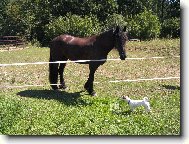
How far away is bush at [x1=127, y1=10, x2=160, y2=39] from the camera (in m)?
27.4

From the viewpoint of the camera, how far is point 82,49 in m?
8.65

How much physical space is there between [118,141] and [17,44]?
978 inches

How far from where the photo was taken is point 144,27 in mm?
27797

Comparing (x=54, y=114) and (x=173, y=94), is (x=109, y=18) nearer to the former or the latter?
(x=173, y=94)

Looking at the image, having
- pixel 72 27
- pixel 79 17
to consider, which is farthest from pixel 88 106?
pixel 79 17

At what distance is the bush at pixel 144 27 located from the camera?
90.0 ft

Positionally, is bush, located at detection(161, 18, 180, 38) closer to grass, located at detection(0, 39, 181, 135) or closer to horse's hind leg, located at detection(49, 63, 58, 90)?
grass, located at detection(0, 39, 181, 135)

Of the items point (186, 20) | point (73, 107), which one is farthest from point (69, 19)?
point (186, 20)

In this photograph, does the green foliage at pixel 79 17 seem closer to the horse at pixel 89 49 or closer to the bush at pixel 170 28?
the bush at pixel 170 28

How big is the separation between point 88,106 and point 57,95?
1.41 meters

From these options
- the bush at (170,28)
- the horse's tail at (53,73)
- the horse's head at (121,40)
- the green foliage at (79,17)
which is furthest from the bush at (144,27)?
the horse's head at (121,40)

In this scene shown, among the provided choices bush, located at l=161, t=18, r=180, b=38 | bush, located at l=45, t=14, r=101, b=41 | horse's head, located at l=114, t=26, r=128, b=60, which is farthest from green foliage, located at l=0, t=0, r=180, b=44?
horse's head, located at l=114, t=26, r=128, b=60

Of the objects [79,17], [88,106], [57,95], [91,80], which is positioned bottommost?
[88,106]

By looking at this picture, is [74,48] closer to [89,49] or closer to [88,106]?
[89,49]
